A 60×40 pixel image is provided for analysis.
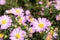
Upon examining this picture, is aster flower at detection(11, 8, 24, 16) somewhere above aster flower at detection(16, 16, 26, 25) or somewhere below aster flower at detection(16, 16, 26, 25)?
above

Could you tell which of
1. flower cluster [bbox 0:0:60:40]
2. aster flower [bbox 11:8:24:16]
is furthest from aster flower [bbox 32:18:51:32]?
aster flower [bbox 11:8:24:16]

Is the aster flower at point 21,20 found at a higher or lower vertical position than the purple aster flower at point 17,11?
lower

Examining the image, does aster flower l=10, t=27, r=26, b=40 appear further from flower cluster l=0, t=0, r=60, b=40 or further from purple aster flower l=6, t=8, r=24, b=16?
purple aster flower l=6, t=8, r=24, b=16

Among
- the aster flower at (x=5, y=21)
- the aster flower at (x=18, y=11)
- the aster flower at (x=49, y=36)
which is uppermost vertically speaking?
the aster flower at (x=18, y=11)

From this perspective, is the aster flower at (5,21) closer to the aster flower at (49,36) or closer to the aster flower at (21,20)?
the aster flower at (21,20)

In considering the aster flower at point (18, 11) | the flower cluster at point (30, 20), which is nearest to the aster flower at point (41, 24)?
the flower cluster at point (30, 20)

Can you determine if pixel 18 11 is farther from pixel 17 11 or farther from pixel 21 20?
pixel 21 20
